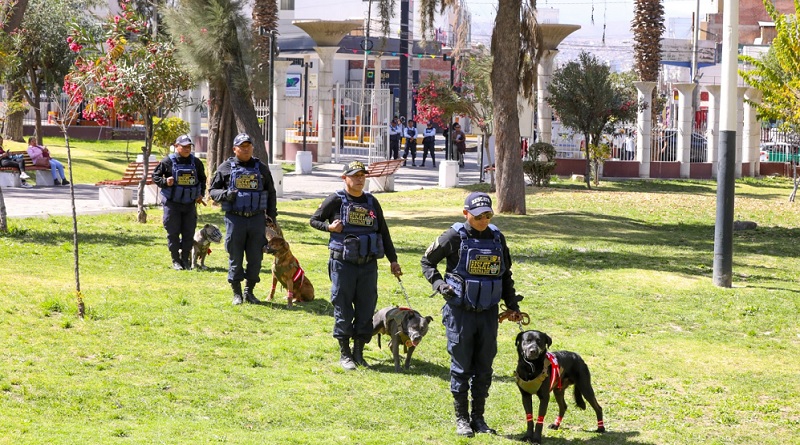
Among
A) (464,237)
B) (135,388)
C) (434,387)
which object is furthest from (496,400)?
(135,388)

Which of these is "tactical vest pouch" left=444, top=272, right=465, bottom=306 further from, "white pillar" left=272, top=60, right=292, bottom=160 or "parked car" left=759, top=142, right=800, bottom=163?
"parked car" left=759, top=142, right=800, bottom=163

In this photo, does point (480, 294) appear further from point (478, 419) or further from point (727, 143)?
point (727, 143)

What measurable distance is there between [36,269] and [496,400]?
721 cm

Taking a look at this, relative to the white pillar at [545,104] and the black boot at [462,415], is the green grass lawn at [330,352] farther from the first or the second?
the white pillar at [545,104]

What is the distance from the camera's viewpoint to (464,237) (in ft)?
26.5

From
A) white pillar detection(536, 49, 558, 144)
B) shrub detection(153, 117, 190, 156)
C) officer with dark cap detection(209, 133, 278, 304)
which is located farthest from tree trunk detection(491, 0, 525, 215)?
white pillar detection(536, 49, 558, 144)

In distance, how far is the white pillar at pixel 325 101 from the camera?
41.2m

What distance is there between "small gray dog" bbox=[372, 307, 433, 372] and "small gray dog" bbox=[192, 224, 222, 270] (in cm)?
509

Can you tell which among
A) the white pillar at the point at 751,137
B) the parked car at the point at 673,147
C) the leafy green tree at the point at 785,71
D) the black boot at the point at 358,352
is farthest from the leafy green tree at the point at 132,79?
the white pillar at the point at 751,137

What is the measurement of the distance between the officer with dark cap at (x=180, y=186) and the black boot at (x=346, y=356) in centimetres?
498

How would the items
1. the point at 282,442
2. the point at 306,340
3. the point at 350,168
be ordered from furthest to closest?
the point at 306,340, the point at 350,168, the point at 282,442

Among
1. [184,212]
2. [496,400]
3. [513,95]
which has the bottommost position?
[496,400]

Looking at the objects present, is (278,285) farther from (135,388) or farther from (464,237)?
(464,237)

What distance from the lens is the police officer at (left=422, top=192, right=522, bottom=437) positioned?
26.3 ft
